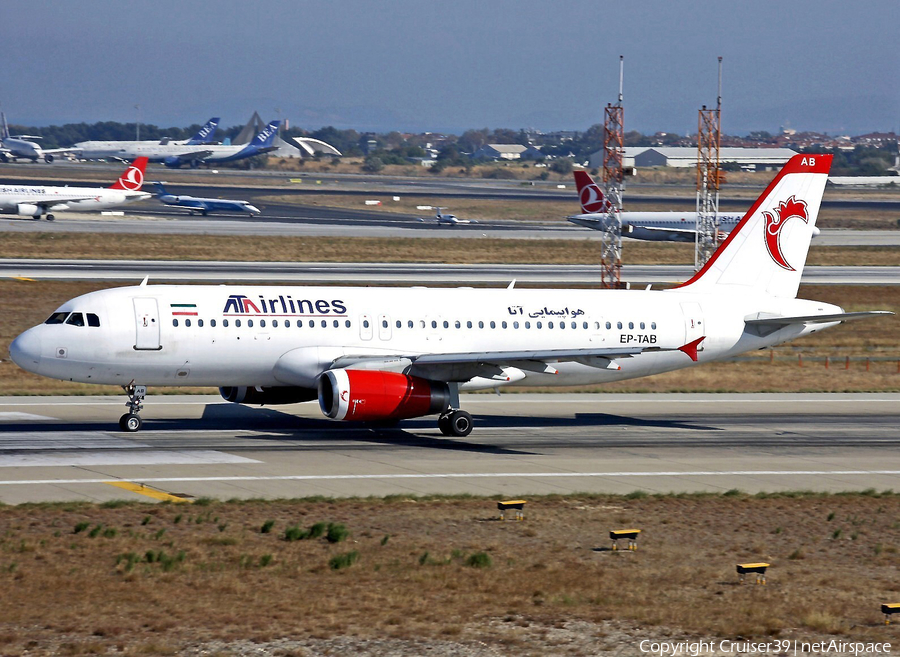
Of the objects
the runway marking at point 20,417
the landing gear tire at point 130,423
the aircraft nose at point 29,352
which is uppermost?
the aircraft nose at point 29,352

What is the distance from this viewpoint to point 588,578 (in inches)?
807

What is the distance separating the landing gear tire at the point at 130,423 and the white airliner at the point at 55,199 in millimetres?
99163

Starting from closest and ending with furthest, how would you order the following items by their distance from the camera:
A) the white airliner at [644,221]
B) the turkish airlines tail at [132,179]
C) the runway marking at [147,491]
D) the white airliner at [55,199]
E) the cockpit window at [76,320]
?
the runway marking at [147,491] < the cockpit window at [76,320] < the white airliner at [644,221] < the white airliner at [55,199] < the turkish airlines tail at [132,179]

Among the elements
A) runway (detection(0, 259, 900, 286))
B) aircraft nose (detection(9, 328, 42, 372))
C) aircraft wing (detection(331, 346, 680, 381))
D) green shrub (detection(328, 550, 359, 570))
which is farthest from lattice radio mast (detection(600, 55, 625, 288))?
green shrub (detection(328, 550, 359, 570))

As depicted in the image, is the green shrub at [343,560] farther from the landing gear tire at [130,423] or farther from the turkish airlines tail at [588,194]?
the turkish airlines tail at [588,194]

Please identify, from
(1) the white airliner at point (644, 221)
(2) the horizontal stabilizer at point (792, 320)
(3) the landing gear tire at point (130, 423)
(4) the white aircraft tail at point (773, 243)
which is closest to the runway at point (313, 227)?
(1) the white airliner at point (644, 221)

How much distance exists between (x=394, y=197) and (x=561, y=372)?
157 m

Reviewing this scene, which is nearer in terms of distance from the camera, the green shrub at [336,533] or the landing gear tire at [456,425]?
the green shrub at [336,533]

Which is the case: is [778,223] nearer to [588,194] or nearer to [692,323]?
[692,323]

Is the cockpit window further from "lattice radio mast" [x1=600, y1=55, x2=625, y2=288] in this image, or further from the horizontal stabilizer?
"lattice radio mast" [x1=600, y1=55, x2=625, y2=288]

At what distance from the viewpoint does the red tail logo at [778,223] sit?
140 ft

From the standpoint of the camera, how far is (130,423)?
35750mm

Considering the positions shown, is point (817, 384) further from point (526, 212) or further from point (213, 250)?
point (526, 212)

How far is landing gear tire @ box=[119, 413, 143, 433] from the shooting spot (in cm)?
3572
